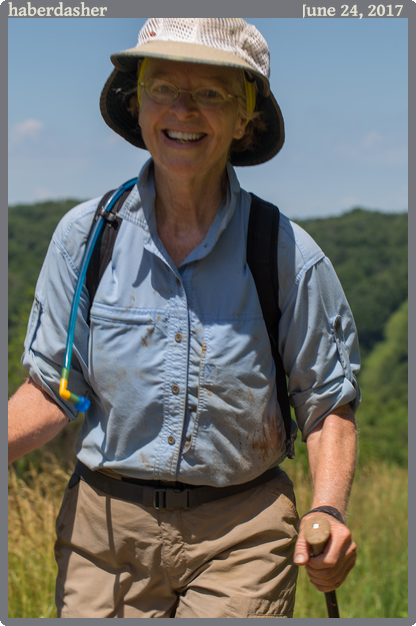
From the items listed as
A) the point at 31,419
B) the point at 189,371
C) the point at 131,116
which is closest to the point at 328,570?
the point at 189,371

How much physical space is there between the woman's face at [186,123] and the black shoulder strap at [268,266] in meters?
0.21

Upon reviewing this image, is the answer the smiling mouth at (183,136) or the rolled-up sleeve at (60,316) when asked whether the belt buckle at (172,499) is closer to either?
the rolled-up sleeve at (60,316)

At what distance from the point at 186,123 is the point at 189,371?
2.20ft

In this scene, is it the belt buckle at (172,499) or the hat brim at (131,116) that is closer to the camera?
the belt buckle at (172,499)

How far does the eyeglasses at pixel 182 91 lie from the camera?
5.57 ft

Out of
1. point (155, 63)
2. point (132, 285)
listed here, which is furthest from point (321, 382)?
point (155, 63)

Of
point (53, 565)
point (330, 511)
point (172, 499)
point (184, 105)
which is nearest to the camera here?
Result: point (330, 511)

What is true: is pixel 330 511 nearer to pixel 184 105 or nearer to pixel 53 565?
pixel 184 105

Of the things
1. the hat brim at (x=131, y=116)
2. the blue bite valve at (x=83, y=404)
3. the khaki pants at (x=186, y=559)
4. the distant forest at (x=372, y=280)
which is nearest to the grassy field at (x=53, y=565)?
the khaki pants at (x=186, y=559)

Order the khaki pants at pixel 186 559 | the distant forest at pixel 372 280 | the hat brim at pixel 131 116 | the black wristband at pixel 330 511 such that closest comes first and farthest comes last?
1. the black wristband at pixel 330 511
2. the khaki pants at pixel 186 559
3. the hat brim at pixel 131 116
4. the distant forest at pixel 372 280

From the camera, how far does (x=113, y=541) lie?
73.5 inches

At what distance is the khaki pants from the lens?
179 cm

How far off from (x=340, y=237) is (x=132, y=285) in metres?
56.1

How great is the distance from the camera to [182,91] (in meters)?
1.69
